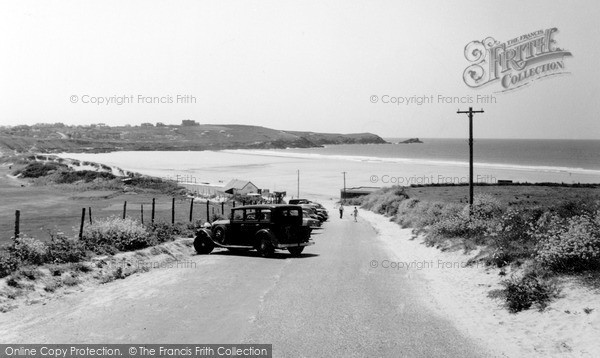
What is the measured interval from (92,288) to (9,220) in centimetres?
1891

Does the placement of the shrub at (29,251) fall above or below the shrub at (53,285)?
above

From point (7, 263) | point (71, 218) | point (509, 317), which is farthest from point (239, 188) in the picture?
point (509, 317)

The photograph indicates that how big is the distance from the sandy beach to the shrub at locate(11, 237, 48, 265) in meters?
12.1

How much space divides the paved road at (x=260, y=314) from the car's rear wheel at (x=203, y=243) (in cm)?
362

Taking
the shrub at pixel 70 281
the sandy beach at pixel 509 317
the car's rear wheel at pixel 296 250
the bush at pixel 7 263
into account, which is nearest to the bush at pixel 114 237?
the shrub at pixel 70 281

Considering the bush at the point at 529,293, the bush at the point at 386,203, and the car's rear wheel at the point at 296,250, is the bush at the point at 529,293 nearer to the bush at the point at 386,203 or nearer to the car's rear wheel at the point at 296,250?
the car's rear wheel at the point at 296,250

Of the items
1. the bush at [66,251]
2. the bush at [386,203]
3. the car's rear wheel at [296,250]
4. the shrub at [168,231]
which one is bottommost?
the bush at [386,203]

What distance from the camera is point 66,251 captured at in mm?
17844

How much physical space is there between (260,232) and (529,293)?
1145cm

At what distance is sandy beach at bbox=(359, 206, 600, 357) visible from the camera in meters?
10.3

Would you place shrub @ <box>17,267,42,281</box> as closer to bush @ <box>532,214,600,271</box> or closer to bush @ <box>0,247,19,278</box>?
bush @ <box>0,247,19,278</box>

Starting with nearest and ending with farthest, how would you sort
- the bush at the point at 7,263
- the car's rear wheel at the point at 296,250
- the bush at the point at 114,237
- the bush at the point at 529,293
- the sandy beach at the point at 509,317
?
the sandy beach at the point at 509,317 < the bush at the point at 529,293 < the bush at the point at 7,263 < the bush at the point at 114,237 < the car's rear wheel at the point at 296,250

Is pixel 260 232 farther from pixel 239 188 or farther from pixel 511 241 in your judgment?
pixel 239 188

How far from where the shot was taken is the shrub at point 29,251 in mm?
16359
